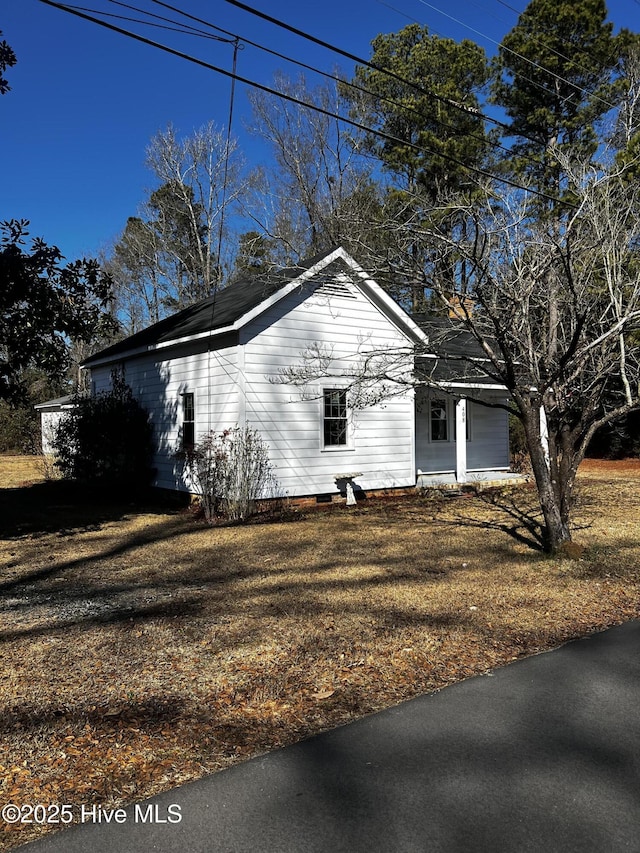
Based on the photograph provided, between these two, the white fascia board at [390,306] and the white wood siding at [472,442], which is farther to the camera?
the white wood siding at [472,442]

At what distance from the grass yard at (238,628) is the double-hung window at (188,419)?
3292 mm

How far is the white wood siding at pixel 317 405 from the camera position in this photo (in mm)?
12398

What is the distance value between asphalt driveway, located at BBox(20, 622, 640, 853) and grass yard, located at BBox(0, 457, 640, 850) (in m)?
0.23

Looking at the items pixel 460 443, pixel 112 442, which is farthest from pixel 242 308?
pixel 460 443

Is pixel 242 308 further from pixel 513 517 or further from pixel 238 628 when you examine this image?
pixel 238 628

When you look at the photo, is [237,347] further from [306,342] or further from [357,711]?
[357,711]

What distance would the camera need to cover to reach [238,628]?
5.42m

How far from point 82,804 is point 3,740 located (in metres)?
0.88

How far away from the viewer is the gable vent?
12970mm

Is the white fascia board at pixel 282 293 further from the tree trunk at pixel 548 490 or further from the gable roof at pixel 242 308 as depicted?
the tree trunk at pixel 548 490

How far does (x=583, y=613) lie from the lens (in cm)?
586

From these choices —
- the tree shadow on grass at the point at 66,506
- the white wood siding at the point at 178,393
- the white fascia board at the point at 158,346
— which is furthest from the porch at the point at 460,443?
the tree shadow on grass at the point at 66,506

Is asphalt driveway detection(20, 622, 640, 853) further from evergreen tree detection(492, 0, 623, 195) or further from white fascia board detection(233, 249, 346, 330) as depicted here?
evergreen tree detection(492, 0, 623, 195)

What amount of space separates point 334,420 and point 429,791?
10.8m
